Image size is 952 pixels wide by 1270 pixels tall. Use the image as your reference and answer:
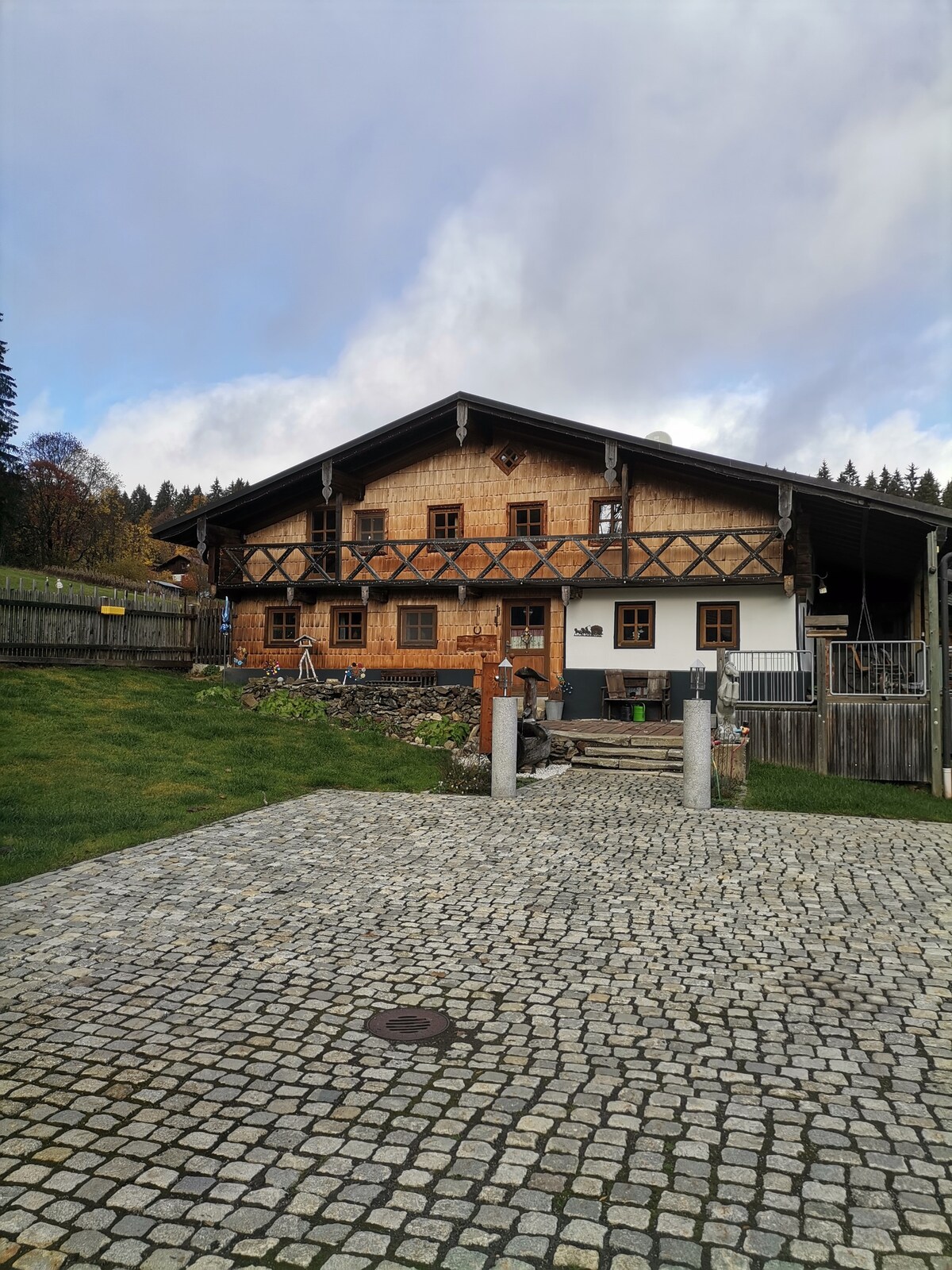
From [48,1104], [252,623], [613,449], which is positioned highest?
[613,449]

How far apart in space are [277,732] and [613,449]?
355 inches

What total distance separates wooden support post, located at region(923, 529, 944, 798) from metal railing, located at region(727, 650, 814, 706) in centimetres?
239

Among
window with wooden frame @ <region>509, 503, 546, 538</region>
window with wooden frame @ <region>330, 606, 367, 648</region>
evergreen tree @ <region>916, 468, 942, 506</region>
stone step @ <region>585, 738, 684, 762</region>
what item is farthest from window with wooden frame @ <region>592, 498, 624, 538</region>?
evergreen tree @ <region>916, 468, 942, 506</region>

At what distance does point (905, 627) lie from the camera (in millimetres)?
22500

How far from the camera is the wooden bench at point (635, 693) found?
18188 mm

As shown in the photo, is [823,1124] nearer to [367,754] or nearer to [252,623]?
[367,754]

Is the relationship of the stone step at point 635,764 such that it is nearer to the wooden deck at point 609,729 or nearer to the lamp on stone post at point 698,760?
the wooden deck at point 609,729

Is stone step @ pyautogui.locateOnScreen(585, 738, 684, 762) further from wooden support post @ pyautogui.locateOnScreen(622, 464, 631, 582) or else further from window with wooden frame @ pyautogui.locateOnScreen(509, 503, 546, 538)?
window with wooden frame @ pyautogui.locateOnScreen(509, 503, 546, 538)

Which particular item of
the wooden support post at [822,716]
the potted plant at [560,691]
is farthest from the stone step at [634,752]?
the potted plant at [560,691]

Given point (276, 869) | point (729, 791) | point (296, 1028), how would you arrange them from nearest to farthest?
point (296, 1028) < point (276, 869) < point (729, 791)

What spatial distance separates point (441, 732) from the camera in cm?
1700

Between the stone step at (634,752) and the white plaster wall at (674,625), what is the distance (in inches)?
179

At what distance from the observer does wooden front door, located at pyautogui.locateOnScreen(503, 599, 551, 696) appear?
768 inches

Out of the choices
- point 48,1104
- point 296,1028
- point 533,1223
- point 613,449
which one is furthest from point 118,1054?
point 613,449
